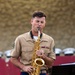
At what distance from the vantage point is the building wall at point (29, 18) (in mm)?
9008

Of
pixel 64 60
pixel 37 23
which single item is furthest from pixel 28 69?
pixel 64 60

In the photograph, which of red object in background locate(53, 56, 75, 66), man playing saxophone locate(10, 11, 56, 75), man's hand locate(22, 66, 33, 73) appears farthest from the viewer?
red object in background locate(53, 56, 75, 66)

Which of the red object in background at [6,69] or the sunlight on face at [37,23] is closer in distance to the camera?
the sunlight on face at [37,23]

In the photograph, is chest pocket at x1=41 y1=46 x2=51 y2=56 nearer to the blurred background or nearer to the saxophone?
the saxophone

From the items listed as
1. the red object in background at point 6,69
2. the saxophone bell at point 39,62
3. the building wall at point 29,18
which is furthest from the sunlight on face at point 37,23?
the building wall at point 29,18

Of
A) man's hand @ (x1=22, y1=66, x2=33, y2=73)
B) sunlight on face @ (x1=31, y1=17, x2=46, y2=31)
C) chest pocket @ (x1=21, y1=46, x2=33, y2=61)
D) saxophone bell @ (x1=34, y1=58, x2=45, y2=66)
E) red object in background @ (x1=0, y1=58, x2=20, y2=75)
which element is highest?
sunlight on face @ (x1=31, y1=17, x2=46, y2=31)

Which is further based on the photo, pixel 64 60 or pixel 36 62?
pixel 64 60

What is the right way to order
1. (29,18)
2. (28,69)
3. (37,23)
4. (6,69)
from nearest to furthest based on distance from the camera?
(28,69), (37,23), (6,69), (29,18)

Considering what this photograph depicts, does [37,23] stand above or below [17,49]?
above

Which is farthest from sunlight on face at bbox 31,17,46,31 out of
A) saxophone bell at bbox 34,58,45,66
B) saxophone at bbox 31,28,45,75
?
saxophone bell at bbox 34,58,45,66

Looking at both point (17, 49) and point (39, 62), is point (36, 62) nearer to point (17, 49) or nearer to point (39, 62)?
point (39, 62)

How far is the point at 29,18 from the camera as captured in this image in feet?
30.0

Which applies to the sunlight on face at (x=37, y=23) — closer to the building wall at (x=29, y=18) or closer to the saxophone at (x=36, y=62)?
the saxophone at (x=36, y=62)

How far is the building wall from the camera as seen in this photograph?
29.6ft
